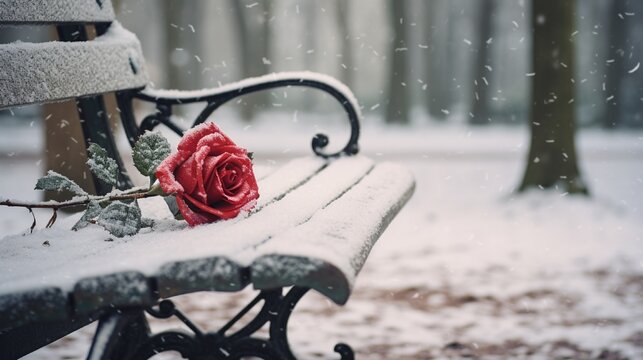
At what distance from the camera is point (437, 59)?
84.6ft

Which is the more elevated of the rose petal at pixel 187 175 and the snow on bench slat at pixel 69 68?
the snow on bench slat at pixel 69 68

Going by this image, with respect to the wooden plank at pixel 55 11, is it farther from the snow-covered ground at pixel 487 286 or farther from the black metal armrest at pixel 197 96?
the snow-covered ground at pixel 487 286

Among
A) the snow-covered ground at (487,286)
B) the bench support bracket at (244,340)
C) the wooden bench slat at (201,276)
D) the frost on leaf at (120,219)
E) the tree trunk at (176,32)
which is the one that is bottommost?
the tree trunk at (176,32)

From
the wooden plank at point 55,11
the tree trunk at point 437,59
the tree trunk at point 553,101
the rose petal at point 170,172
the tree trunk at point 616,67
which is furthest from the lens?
the tree trunk at point 437,59

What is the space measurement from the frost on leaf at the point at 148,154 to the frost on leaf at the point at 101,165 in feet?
0.16

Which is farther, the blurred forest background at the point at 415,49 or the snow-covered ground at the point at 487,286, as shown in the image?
the blurred forest background at the point at 415,49

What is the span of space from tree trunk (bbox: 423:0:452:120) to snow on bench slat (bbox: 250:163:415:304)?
728 inches

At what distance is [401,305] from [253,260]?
8.27 feet

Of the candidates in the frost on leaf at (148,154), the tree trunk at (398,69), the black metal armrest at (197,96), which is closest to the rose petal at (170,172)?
the frost on leaf at (148,154)

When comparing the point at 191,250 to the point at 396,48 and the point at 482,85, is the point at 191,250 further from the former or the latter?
the point at 482,85

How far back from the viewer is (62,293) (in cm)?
131

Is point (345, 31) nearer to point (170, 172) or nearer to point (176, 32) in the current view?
point (176, 32)

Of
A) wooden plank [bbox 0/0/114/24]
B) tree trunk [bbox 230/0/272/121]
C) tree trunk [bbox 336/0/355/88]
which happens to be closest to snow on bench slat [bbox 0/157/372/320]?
wooden plank [bbox 0/0/114/24]

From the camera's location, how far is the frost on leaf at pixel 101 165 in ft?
5.81
